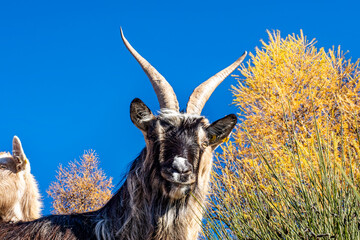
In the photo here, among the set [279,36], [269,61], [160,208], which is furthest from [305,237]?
[279,36]

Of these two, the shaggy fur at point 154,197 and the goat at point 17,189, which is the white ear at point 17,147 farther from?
the shaggy fur at point 154,197

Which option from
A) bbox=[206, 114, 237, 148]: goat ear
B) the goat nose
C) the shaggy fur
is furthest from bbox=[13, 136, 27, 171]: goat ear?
the goat nose

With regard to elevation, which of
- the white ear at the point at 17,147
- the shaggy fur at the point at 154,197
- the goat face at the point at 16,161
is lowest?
the shaggy fur at the point at 154,197

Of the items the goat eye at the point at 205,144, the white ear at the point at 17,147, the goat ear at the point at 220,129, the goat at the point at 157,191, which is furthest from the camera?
the white ear at the point at 17,147

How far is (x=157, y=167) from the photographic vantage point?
3.63 m

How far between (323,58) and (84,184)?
12987 mm

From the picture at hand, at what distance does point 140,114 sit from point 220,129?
754 mm

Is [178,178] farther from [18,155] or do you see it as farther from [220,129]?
[18,155]

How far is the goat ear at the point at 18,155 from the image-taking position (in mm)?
6402

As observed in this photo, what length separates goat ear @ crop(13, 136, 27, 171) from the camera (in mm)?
6402

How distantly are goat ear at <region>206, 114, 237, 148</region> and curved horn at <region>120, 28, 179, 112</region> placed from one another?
62 centimetres

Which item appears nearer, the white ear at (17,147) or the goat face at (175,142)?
the goat face at (175,142)

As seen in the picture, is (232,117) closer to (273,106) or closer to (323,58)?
(273,106)

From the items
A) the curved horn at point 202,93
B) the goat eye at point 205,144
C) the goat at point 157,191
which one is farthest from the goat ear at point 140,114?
the curved horn at point 202,93
